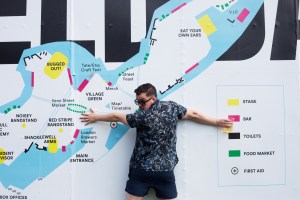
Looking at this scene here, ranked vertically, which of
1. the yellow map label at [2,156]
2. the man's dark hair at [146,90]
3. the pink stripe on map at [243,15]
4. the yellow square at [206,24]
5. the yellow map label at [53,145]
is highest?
the pink stripe on map at [243,15]

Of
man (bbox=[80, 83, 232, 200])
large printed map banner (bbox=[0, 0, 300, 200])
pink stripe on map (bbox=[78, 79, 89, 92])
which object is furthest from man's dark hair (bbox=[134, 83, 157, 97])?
pink stripe on map (bbox=[78, 79, 89, 92])

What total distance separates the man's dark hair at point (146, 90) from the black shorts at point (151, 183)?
627 mm

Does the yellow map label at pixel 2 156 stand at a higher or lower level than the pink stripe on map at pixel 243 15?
lower

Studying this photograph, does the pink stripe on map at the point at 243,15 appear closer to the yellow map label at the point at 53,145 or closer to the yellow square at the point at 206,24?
the yellow square at the point at 206,24

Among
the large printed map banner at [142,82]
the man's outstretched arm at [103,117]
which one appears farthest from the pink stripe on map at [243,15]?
the man's outstretched arm at [103,117]

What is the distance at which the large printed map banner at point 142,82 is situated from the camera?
103 inches

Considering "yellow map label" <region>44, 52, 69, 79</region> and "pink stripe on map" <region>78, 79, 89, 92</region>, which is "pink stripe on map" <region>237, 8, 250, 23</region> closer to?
"pink stripe on map" <region>78, 79, 89, 92</region>

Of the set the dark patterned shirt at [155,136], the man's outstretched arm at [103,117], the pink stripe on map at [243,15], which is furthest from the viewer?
the pink stripe on map at [243,15]

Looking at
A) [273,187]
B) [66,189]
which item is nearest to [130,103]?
[66,189]

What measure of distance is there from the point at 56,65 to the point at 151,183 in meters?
1.31

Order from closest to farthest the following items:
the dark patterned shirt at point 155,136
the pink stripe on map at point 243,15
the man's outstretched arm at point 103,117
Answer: the dark patterned shirt at point 155,136, the man's outstretched arm at point 103,117, the pink stripe on map at point 243,15

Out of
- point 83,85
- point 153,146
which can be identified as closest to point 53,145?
point 83,85

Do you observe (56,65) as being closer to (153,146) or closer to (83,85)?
(83,85)

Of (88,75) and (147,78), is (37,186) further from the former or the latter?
(147,78)
